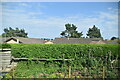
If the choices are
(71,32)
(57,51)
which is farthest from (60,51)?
(71,32)

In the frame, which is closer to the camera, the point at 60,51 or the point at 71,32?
the point at 60,51

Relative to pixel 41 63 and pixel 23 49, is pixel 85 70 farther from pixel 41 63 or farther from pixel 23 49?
pixel 23 49

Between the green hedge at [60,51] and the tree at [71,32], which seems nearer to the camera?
the green hedge at [60,51]

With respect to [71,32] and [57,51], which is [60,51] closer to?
[57,51]

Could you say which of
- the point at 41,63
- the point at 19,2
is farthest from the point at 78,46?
the point at 19,2

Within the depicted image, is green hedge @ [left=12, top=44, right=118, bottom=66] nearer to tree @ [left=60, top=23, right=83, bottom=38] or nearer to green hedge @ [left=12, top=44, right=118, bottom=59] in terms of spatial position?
green hedge @ [left=12, top=44, right=118, bottom=59]

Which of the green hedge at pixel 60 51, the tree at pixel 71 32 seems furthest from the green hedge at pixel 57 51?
the tree at pixel 71 32

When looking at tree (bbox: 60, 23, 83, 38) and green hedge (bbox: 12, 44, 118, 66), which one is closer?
green hedge (bbox: 12, 44, 118, 66)

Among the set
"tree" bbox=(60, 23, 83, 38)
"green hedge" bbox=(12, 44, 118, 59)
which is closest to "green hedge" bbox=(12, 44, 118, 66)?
"green hedge" bbox=(12, 44, 118, 59)

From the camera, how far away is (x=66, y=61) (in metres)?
5.82

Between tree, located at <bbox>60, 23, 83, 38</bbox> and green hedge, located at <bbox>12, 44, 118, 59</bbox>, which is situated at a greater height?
tree, located at <bbox>60, 23, 83, 38</bbox>

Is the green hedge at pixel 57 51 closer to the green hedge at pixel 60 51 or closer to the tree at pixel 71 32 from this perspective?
the green hedge at pixel 60 51

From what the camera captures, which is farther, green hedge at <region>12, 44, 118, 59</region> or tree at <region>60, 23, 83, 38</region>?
tree at <region>60, 23, 83, 38</region>

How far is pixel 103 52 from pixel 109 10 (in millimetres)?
3123
